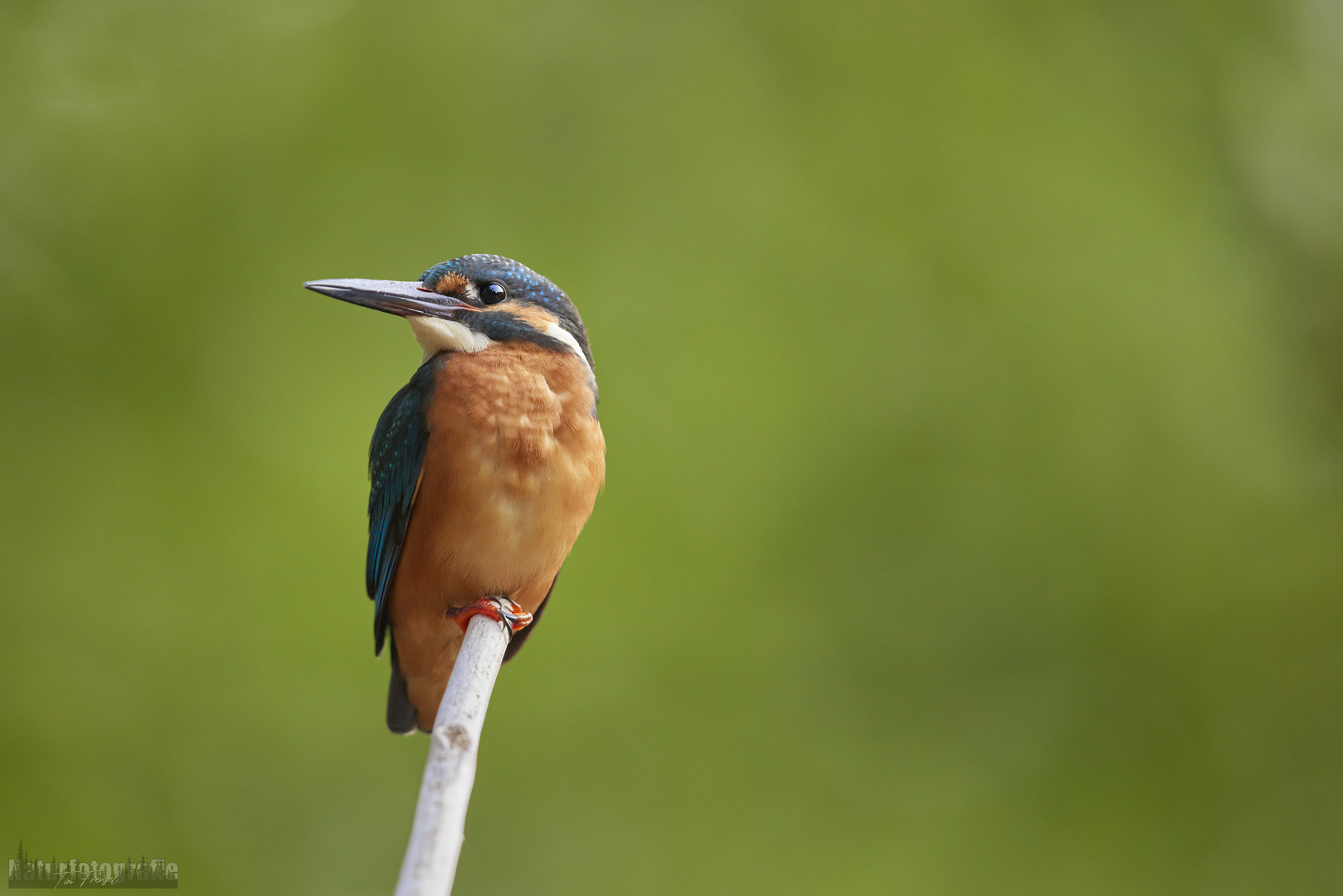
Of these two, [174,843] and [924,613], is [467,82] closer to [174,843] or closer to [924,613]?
[924,613]

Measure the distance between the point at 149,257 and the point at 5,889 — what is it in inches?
116

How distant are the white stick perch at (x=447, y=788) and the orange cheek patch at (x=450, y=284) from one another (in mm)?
1199

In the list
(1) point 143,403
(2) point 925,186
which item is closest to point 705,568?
(2) point 925,186

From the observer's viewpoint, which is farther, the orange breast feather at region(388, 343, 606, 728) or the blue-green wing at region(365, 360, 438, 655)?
the blue-green wing at region(365, 360, 438, 655)

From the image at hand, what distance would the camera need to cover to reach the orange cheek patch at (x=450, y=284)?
2727 millimetres

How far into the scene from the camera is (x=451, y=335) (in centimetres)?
271

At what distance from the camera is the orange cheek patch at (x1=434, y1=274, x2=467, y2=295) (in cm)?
273

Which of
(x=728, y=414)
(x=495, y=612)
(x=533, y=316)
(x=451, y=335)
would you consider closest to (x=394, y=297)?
(x=451, y=335)

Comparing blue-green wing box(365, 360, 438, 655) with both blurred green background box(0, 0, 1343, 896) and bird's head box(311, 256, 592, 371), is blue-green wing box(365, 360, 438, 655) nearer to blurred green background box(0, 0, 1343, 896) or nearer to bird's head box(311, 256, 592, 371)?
bird's head box(311, 256, 592, 371)

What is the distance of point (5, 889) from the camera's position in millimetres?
4637

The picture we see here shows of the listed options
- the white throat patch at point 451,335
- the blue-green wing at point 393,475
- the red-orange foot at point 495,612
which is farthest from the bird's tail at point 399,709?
the white throat patch at point 451,335

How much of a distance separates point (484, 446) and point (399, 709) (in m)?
1.12

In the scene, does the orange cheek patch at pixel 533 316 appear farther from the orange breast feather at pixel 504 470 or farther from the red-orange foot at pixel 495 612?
the red-orange foot at pixel 495 612

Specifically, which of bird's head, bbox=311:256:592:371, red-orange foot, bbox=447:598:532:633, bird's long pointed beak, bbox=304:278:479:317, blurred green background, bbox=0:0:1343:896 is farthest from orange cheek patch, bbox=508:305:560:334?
blurred green background, bbox=0:0:1343:896
